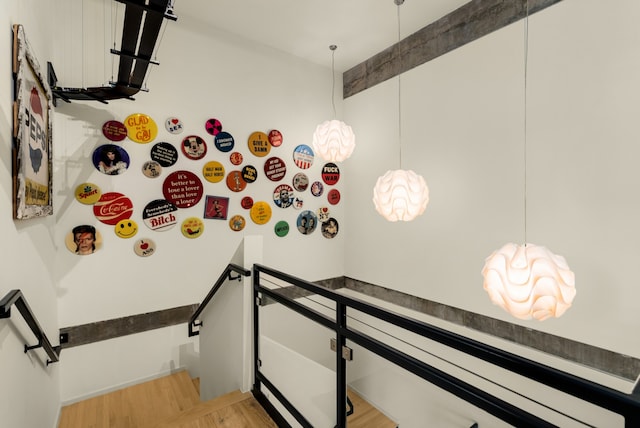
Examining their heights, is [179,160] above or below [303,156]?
below

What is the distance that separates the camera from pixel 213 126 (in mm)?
3430

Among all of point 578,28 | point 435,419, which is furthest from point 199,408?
point 578,28

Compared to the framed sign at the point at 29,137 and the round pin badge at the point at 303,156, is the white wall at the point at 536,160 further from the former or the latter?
the framed sign at the point at 29,137

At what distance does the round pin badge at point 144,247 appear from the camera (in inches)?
119

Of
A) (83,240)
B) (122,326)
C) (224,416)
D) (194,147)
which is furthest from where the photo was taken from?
(194,147)

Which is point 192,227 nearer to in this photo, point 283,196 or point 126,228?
point 126,228

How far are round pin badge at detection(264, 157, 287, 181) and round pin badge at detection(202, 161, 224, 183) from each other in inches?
22.2

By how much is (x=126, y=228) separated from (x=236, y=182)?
1.19 metres

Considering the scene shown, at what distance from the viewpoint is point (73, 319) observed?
2.76 m

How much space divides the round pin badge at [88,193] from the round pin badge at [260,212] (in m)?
1.51

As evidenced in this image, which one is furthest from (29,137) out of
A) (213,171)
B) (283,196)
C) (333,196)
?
(333,196)

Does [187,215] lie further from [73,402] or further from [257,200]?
[73,402]

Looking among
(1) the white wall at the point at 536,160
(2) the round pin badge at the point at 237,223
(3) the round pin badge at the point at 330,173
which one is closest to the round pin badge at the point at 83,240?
(2) the round pin badge at the point at 237,223

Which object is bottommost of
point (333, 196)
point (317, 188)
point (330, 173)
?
point (333, 196)
